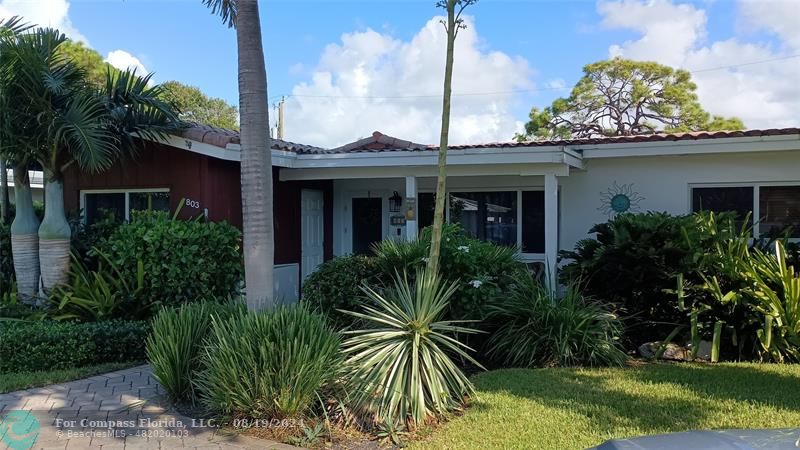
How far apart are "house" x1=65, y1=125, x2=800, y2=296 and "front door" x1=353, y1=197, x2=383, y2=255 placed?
1.01 m

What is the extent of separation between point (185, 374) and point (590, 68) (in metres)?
27.9

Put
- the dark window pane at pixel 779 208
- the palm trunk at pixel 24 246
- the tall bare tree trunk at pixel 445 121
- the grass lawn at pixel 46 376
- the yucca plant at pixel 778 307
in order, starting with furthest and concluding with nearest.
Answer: the dark window pane at pixel 779 208
the palm trunk at pixel 24 246
the yucca plant at pixel 778 307
the grass lawn at pixel 46 376
the tall bare tree trunk at pixel 445 121

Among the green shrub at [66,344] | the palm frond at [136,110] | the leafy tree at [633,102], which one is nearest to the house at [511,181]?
the palm frond at [136,110]

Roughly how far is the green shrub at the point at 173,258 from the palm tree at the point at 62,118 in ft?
2.40

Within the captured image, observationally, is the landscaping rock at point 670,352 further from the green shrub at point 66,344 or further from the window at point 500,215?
the green shrub at point 66,344

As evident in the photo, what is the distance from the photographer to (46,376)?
616cm

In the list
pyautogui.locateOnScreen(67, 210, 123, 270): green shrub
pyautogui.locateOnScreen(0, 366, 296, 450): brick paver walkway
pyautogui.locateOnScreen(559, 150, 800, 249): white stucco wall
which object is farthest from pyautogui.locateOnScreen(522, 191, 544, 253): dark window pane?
pyautogui.locateOnScreen(0, 366, 296, 450): brick paver walkway

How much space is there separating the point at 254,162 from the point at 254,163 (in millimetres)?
10

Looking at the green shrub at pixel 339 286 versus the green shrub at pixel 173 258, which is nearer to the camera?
the green shrub at pixel 339 286

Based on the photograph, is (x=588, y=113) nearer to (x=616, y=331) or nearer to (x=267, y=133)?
(x=616, y=331)

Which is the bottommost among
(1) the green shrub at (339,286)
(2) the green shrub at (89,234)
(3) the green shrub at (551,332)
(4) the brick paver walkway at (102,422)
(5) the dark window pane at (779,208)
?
(4) the brick paver walkway at (102,422)

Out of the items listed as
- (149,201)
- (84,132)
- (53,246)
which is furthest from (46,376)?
(149,201)

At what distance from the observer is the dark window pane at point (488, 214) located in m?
10.4

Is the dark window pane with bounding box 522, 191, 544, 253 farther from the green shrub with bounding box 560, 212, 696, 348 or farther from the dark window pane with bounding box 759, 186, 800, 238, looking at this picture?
the dark window pane with bounding box 759, 186, 800, 238
